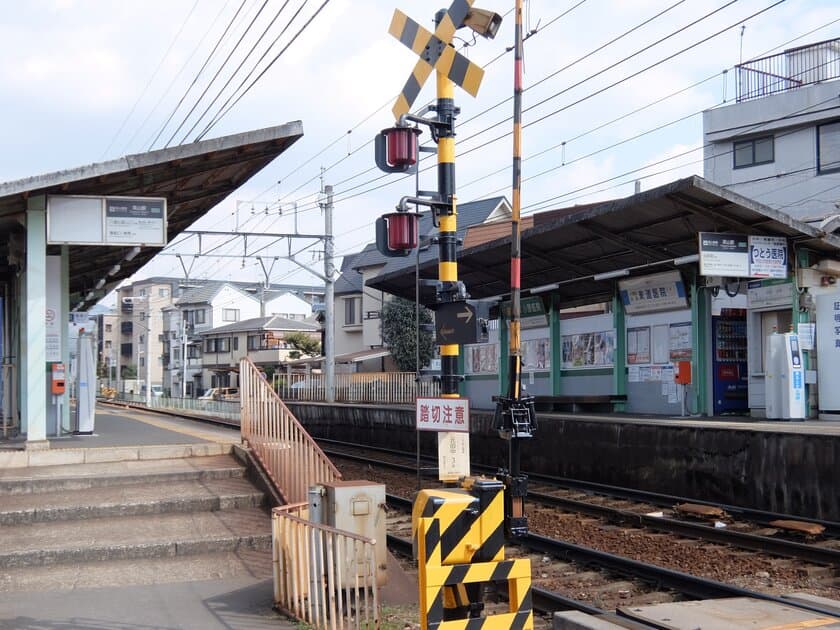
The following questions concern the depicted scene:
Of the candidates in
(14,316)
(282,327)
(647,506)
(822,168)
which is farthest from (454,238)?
(282,327)

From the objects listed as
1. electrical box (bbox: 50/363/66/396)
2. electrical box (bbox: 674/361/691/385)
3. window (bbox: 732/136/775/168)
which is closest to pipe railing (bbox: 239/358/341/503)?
electrical box (bbox: 50/363/66/396)

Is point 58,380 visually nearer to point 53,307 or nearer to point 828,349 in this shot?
point 53,307

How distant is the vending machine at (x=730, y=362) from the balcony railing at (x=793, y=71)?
17.8 m

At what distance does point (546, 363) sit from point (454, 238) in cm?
1439

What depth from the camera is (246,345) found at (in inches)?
2734

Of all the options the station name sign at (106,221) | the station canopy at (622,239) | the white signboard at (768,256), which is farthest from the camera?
the white signboard at (768,256)

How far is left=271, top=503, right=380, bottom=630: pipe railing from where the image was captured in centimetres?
609

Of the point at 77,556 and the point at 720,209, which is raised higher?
the point at 720,209

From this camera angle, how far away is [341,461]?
2173 centimetres

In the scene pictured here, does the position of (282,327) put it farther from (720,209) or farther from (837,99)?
(720,209)

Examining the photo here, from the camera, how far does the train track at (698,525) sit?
9375mm

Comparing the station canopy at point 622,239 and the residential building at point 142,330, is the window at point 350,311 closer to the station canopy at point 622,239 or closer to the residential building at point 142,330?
the station canopy at point 622,239

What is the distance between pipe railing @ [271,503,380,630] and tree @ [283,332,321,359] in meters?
54.5

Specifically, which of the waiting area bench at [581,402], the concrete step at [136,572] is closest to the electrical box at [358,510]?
the concrete step at [136,572]
